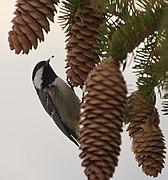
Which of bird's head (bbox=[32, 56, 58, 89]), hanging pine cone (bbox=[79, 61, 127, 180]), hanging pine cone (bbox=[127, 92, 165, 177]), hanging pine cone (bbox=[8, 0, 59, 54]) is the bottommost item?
hanging pine cone (bbox=[79, 61, 127, 180])

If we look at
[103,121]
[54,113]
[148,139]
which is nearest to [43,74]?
[54,113]

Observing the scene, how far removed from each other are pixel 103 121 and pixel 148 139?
30 centimetres

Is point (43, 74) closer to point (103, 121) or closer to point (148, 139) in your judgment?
point (148, 139)

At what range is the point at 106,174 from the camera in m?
0.56

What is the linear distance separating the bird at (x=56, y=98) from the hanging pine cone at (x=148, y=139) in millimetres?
938

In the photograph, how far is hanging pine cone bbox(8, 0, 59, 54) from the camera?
720 millimetres

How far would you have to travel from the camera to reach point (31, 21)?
29.3 inches

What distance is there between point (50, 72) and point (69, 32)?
1123mm

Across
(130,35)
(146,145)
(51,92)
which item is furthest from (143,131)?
(51,92)

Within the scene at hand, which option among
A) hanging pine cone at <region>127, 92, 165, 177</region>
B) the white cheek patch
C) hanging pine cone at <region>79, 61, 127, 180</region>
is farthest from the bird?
hanging pine cone at <region>79, 61, 127, 180</region>

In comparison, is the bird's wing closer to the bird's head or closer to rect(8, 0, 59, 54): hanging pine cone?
the bird's head

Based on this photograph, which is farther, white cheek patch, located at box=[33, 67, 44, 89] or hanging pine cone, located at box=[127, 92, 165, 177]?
white cheek patch, located at box=[33, 67, 44, 89]

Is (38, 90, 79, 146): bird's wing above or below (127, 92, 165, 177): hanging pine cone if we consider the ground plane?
above

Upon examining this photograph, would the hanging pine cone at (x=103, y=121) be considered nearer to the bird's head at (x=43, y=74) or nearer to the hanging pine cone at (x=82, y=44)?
the hanging pine cone at (x=82, y=44)
